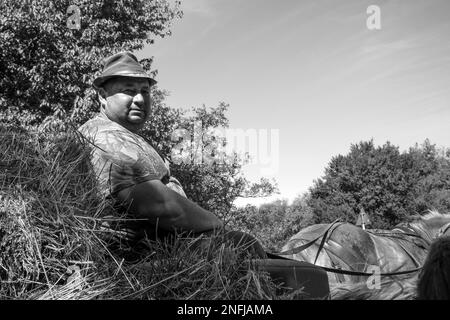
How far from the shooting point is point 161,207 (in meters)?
2.15

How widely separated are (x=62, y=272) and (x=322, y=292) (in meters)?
1.11

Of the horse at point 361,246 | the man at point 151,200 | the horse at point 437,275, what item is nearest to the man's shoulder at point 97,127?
the man at point 151,200

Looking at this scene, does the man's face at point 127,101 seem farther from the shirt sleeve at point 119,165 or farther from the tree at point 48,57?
the tree at point 48,57

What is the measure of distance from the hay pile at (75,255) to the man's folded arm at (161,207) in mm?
94

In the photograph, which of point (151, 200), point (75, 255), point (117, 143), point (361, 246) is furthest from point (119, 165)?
point (361, 246)

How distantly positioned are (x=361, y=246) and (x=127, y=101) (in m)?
5.74

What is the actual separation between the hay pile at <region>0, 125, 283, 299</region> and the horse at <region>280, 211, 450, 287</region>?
4.92 metres

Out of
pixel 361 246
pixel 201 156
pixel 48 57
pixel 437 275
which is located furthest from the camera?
pixel 201 156

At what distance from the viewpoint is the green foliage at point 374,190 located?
3077 centimetres

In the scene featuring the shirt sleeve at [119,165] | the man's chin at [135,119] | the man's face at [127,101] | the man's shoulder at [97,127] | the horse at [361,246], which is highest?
the man's face at [127,101]

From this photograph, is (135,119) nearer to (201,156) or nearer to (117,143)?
(117,143)

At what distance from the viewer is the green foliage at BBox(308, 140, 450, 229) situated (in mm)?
30766

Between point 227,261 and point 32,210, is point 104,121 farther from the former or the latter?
point 227,261
